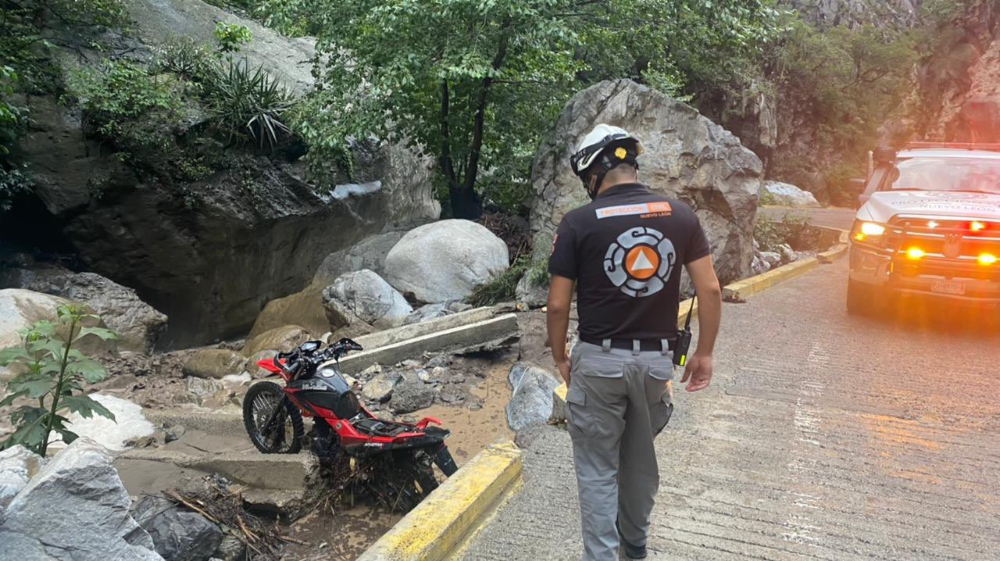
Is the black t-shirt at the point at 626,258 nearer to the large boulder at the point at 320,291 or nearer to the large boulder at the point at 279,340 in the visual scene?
the large boulder at the point at 279,340

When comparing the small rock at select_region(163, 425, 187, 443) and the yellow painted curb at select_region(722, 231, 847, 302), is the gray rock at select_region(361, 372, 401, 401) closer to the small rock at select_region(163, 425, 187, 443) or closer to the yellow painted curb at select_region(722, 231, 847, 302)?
the small rock at select_region(163, 425, 187, 443)

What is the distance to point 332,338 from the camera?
31.5 ft

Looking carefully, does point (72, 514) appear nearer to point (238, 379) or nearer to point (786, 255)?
point (238, 379)

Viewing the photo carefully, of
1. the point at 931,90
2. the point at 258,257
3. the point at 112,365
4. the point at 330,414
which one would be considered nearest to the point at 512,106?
the point at 258,257

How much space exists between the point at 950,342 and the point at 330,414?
6.52 m

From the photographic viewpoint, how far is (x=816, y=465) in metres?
4.52

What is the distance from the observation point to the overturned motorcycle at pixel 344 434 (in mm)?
4566

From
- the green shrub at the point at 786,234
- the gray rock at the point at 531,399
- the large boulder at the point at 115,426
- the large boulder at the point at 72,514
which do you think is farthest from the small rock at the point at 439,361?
the green shrub at the point at 786,234

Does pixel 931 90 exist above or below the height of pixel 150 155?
above

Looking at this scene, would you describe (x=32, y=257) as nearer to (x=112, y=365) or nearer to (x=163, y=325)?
(x=163, y=325)

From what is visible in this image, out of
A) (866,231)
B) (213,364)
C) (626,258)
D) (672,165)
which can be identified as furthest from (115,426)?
(866,231)

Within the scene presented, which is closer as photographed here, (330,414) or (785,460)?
Result: (785,460)

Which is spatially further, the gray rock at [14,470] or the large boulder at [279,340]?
the large boulder at [279,340]

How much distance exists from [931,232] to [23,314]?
9850 millimetres
